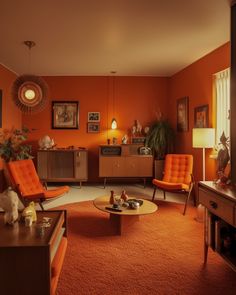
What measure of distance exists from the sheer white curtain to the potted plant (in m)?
1.76

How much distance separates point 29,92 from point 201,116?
2936mm

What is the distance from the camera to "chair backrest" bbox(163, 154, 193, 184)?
4.63 meters

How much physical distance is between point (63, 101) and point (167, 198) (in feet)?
11.1

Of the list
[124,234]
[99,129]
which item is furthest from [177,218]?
[99,129]

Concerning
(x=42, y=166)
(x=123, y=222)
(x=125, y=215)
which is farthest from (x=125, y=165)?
(x=125, y=215)

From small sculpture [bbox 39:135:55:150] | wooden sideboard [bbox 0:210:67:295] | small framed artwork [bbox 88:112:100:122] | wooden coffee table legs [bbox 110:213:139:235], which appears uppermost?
small framed artwork [bbox 88:112:100:122]

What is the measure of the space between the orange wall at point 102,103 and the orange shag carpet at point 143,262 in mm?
3082

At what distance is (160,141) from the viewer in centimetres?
580

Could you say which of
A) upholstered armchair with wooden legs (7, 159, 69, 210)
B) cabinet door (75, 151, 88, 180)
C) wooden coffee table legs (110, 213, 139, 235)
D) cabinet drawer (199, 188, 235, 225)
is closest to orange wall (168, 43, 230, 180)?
wooden coffee table legs (110, 213, 139, 235)

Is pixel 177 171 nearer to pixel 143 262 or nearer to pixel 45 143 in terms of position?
pixel 143 262

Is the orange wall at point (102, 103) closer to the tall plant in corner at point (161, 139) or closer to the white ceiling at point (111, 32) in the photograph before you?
the tall plant in corner at point (161, 139)

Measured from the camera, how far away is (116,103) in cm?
642

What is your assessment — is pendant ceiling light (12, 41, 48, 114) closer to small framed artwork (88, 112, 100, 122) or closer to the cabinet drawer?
the cabinet drawer

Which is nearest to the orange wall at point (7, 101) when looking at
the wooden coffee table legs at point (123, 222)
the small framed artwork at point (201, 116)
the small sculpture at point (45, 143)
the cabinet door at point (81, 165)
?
the small sculpture at point (45, 143)
